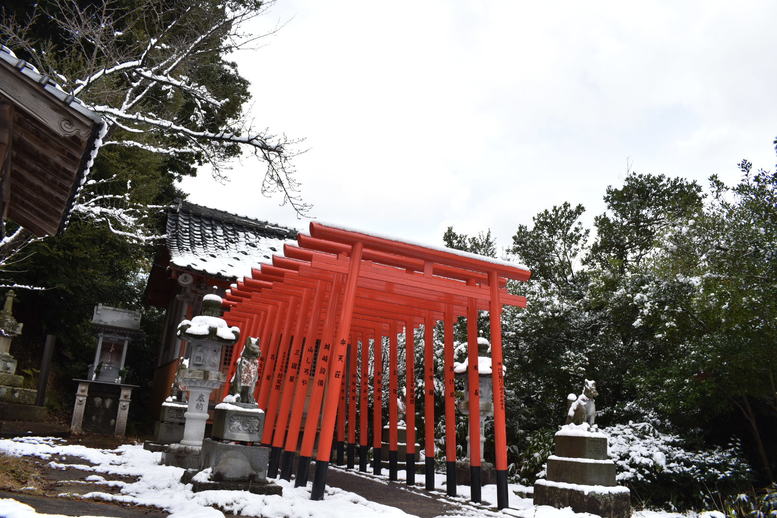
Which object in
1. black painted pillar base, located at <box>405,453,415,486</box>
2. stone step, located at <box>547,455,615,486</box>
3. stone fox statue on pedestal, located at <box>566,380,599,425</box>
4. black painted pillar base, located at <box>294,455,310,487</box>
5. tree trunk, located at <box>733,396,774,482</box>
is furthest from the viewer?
tree trunk, located at <box>733,396,774,482</box>

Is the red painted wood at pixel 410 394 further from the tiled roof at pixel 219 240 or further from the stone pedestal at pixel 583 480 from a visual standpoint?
the tiled roof at pixel 219 240

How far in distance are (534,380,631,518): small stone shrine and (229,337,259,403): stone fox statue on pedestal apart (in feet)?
15.1

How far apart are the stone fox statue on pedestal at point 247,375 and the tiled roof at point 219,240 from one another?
207 inches

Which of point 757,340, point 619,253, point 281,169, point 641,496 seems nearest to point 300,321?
point 281,169

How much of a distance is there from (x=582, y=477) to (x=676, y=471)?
4.23m

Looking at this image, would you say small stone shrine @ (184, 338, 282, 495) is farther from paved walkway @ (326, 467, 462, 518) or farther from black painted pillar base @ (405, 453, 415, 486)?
black painted pillar base @ (405, 453, 415, 486)

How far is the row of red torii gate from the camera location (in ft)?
25.0

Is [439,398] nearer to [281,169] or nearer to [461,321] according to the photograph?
[461,321]

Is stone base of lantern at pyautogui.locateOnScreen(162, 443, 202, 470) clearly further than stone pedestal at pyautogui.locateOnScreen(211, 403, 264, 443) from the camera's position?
Yes

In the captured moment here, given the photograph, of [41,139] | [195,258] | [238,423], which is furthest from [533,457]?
[41,139]

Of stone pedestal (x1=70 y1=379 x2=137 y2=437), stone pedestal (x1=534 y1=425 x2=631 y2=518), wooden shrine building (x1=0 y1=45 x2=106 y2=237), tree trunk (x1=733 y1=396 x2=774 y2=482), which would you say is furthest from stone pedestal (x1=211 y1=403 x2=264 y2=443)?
tree trunk (x1=733 y1=396 x2=774 y2=482)

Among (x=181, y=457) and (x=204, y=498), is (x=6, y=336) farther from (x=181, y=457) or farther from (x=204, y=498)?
(x=204, y=498)

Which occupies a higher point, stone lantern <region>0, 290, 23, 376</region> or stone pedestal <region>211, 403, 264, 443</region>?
stone lantern <region>0, 290, 23, 376</region>

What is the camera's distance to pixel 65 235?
47.7 feet
